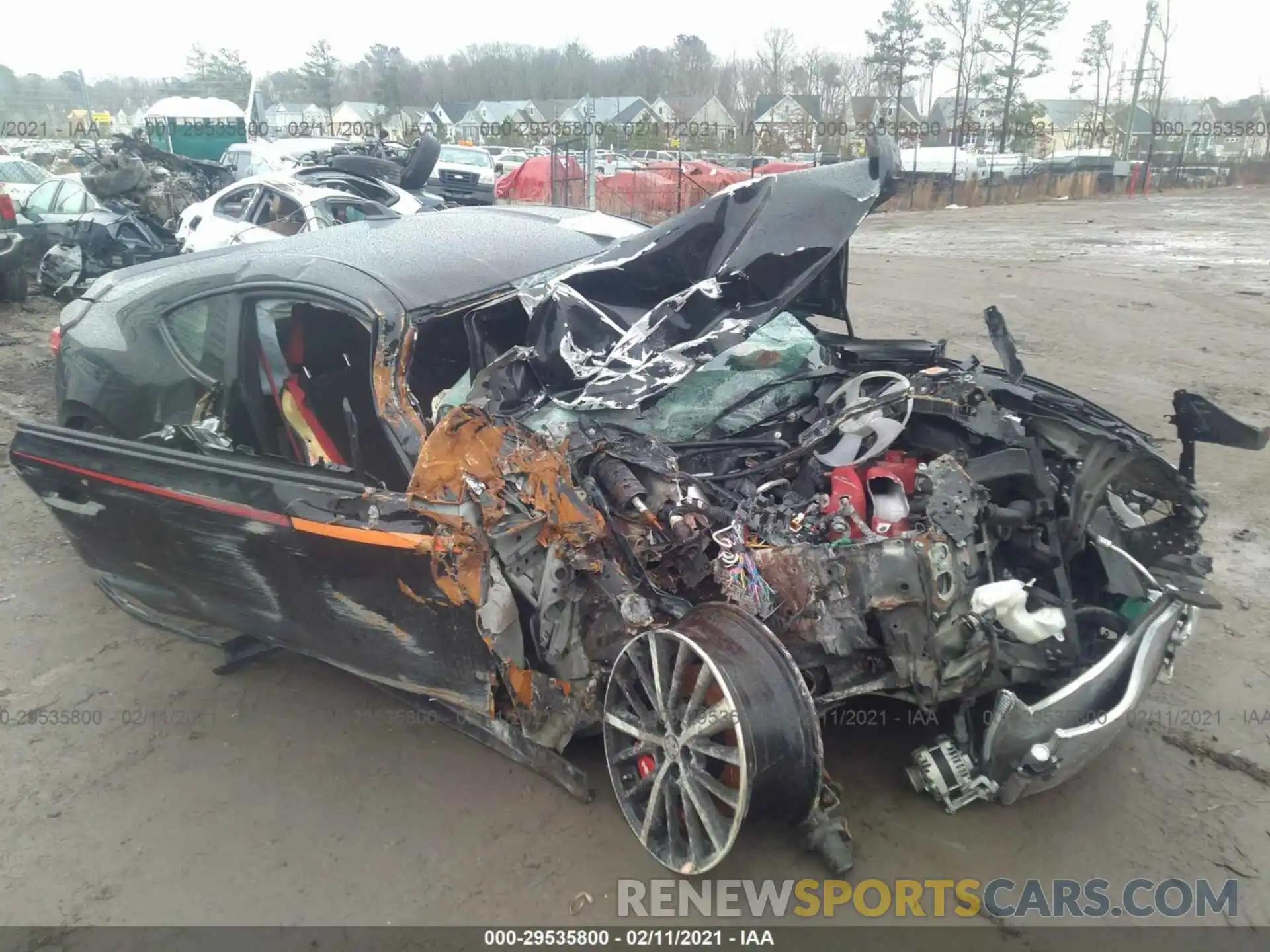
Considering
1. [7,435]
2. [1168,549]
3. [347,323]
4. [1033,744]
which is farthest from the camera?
[7,435]

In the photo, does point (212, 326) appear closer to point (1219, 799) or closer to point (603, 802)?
point (603, 802)

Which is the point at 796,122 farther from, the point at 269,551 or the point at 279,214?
the point at 269,551

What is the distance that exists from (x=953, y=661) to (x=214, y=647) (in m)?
3.10

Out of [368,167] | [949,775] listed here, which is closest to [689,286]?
[949,775]

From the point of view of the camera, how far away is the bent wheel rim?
2.43m

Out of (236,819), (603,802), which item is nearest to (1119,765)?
(603,802)

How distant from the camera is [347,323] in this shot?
3.01m

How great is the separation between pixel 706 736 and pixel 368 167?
9870mm

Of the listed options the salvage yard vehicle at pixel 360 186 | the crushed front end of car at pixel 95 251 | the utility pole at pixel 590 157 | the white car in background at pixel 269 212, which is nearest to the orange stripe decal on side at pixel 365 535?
the white car in background at pixel 269 212

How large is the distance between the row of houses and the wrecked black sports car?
47.7 feet

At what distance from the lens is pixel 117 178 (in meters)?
13.4

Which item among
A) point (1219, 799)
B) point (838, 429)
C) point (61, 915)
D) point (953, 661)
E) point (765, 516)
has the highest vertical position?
point (838, 429)

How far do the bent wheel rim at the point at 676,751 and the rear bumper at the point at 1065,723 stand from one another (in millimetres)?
761

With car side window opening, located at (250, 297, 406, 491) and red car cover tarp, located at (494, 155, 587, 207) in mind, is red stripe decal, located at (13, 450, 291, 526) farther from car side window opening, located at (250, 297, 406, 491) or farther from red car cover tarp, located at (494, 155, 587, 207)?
red car cover tarp, located at (494, 155, 587, 207)
